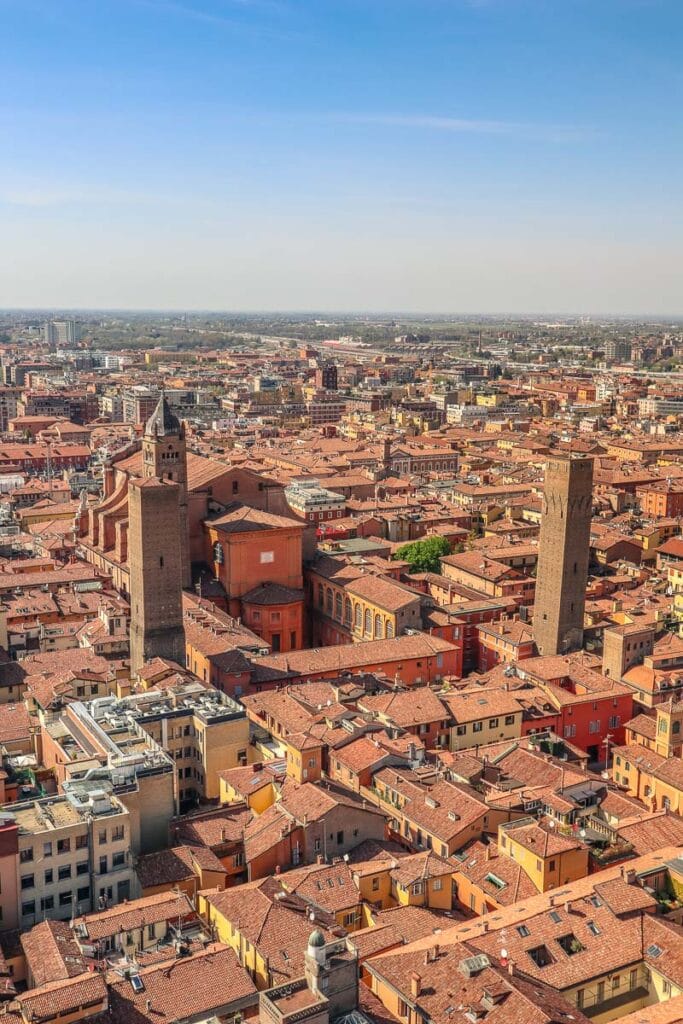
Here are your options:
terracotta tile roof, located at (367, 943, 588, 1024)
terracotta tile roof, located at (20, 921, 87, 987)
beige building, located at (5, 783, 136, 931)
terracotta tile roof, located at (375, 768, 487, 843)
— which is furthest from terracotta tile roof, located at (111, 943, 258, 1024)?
terracotta tile roof, located at (375, 768, 487, 843)

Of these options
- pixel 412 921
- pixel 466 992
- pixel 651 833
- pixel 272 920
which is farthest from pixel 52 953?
pixel 651 833

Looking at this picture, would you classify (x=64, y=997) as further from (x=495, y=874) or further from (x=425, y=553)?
(x=425, y=553)

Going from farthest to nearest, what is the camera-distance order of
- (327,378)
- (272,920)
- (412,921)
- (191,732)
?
(327,378) → (191,732) → (412,921) → (272,920)

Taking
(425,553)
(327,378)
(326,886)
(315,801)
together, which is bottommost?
(326,886)

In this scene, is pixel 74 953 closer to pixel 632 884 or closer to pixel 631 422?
pixel 632 884

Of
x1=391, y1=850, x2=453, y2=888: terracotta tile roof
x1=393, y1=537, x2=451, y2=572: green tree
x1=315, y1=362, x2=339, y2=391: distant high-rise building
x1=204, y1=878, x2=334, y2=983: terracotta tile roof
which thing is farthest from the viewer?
x1=315, y1=362, x2=339, y2=391: distant high-rise building

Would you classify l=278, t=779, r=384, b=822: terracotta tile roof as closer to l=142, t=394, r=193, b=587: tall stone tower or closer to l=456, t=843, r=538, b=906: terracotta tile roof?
l=456, t=843, r=538, b=906: terracotta tile roof
